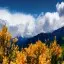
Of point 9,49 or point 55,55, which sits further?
point 55,55

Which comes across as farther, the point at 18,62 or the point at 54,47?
the point at 54,47

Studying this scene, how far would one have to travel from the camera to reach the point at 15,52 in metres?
50.6

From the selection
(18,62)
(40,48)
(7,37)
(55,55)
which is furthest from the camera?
(55,55)

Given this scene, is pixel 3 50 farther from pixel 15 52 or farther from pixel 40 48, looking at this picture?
pixel 40 48

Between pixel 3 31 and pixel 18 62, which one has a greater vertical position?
pixel 3 31

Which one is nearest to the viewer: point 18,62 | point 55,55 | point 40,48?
point 18,62

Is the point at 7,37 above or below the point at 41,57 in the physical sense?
above

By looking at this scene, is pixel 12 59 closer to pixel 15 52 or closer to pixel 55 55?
pixel 15 52

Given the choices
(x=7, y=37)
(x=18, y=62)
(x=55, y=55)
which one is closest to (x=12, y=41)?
(x=7, y=37)

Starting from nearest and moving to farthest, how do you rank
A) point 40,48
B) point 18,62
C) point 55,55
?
point 18,62 → point 40,48 → point 55,55

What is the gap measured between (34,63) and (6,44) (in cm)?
794

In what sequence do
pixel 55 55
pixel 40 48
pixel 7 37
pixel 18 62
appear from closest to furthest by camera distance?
pixel 18 62
pixel 7 37
pixel 40 48
pixel 55 55

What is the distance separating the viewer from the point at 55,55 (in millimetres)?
74062

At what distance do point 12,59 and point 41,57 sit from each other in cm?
609
